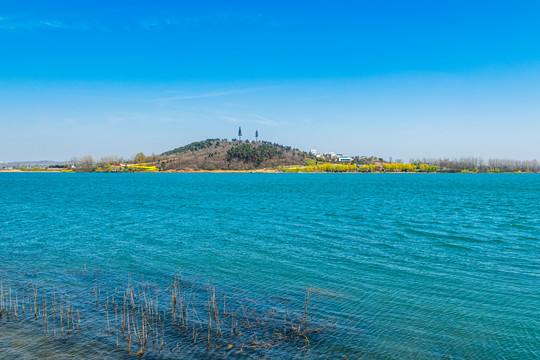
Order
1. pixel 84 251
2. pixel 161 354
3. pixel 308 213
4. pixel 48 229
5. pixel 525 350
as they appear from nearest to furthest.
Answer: pixel 161 354, pixel 525 350, pixel 84 251, pixel 48 229, pixel 308 213

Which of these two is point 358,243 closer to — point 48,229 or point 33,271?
point 33,271

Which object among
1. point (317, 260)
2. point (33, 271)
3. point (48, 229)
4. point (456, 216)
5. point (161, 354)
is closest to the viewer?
point (161, 354)

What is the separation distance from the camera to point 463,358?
37.7 feet

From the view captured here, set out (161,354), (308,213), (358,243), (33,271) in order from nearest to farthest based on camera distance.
Answer: 1. (161,354)
2. (33,271)
3. (358,243)
4. (308,213)

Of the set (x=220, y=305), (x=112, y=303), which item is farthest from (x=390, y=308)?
(x=112, y=303)

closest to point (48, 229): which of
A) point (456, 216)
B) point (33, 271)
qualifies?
point (33, 271)

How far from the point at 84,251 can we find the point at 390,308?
20.2m

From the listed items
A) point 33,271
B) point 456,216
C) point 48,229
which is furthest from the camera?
point 456,216

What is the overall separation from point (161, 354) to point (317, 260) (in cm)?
1335

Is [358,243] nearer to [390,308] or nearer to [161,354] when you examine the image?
[390,308]

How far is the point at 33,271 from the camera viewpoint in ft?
66.0

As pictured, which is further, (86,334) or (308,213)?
(308,213)

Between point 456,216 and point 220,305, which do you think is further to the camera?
point 456,216

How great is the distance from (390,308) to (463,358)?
405 centimetres
